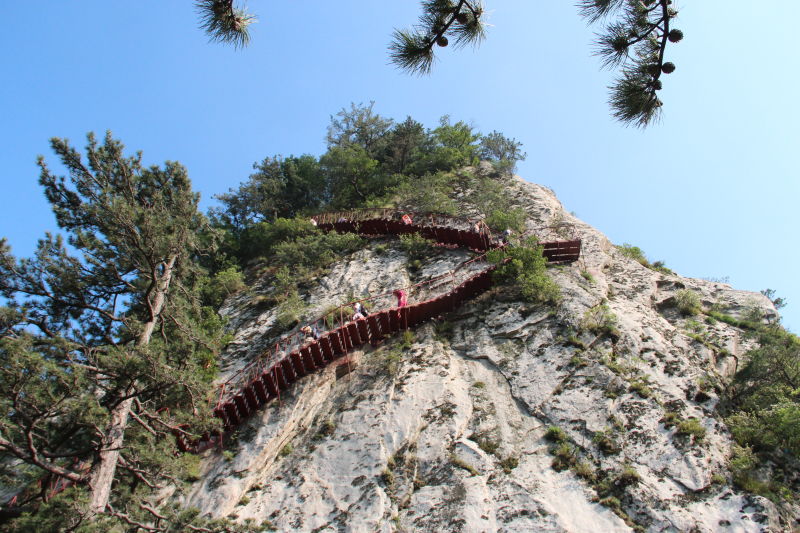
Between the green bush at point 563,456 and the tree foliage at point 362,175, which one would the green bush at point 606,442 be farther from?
the tree foliage at point 362,175

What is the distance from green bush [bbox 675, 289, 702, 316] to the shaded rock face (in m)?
0.22

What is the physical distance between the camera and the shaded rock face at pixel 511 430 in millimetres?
10914

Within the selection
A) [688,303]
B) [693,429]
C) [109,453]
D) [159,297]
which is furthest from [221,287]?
[693,429]

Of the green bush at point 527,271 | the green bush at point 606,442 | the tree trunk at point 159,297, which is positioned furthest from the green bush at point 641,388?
the tree trunk at point 159,297

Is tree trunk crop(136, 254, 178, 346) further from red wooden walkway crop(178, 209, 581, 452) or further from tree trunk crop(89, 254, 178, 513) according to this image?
red wooden walkway crop(178, 209, 581, 452)

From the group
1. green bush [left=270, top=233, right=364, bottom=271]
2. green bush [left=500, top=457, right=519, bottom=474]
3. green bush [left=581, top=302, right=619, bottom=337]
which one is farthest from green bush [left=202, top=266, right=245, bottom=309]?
green bush [left=500, top=457, right=519, bottom=474]

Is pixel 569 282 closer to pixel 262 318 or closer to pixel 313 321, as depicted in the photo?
pixel 313 321

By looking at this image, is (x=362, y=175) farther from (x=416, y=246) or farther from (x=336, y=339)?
(x=336, y=339)

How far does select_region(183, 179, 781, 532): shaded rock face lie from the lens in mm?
10914

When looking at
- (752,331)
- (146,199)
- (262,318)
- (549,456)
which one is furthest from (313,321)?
(752,331)

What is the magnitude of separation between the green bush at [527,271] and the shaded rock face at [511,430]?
16.6 inches

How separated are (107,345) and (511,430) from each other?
370 inches

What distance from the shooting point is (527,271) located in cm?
1797

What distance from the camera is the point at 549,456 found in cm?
1208
